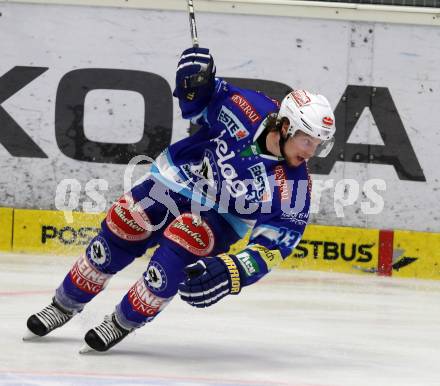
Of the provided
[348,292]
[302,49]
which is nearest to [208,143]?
[348,292]

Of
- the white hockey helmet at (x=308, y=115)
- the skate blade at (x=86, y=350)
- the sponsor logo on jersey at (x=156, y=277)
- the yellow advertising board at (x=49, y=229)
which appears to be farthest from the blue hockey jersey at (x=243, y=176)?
the yellow advertising board at (x=49, y=229)

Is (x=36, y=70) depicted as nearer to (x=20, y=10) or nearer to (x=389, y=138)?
(x=20, y=10)

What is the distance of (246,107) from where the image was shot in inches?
200

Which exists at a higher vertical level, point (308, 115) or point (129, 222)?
point (308, 115)

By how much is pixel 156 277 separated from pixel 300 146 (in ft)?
2.50

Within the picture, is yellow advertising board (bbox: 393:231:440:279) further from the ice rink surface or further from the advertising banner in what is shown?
the ice rink surface

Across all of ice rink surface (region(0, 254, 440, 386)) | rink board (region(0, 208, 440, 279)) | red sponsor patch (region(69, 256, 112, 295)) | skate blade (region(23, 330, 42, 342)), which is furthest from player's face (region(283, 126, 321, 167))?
rink board (region(0, 208, 440, 279))

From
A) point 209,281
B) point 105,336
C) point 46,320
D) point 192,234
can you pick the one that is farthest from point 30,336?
point 209,281

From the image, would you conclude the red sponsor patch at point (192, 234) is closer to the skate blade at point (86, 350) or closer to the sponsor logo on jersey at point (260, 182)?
the sponsor logo on jersey at point (260, 182)

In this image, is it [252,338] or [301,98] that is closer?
[301,98]

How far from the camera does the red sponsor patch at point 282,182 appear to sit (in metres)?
4.79

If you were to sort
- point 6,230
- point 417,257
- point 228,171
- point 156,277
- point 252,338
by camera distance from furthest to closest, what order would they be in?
1. point 6,230
2. point 417,257
3. point 252,338
4. point 228,171
5. point 156,277

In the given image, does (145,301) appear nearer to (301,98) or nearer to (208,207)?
(208,207)

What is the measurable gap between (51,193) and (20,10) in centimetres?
135
